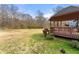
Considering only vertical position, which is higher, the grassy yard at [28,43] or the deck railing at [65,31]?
the deck railing at [65,31]

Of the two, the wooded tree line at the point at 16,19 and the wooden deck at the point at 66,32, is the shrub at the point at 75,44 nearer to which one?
the wooden deck at the point at 66,32

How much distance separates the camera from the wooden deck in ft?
11.6

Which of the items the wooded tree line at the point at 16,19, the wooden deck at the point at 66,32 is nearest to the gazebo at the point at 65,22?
the wooden deck at the point at 66,32

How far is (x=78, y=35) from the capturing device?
3.51 meters

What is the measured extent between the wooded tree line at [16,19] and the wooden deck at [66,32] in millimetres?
145

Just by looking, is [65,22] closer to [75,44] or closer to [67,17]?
[67,17]

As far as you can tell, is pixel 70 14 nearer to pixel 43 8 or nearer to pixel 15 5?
pixel 43 8

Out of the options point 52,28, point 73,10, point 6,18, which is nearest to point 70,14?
point 73,10

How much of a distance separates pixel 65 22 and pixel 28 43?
49 centimetres

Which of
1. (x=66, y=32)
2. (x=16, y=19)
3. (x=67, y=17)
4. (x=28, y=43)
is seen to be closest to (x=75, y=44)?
(x=66, y=32)

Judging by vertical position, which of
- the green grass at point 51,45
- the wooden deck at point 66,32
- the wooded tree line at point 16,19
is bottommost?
the green grass at point 51,45

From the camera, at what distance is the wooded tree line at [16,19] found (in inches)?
140
